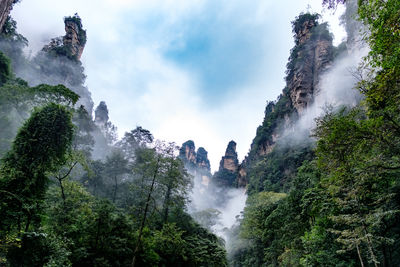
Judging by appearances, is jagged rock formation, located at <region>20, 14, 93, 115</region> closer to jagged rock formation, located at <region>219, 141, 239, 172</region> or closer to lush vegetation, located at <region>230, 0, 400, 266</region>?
lush vegetation, located at <region>230, 0, 400, 266</region>

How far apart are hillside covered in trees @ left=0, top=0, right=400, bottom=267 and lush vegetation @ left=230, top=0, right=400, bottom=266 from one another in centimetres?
4

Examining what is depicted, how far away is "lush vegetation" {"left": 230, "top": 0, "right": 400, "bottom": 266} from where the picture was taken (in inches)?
197

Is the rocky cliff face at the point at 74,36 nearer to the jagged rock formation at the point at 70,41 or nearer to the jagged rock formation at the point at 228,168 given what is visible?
the jagged rock formation at the point at 70,41

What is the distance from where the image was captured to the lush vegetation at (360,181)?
5.00 m

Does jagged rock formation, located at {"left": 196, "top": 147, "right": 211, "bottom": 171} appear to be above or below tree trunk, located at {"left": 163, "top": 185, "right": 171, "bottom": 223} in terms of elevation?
above

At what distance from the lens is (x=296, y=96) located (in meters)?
45.2

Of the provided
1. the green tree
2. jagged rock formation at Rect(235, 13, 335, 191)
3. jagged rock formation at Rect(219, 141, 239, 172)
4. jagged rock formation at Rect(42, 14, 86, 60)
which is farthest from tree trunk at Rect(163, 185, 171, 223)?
jagged rock formation at Rect(219, 141, 239, 172)

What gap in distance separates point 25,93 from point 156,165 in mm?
14904

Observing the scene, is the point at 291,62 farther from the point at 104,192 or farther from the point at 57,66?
the point at 57,66

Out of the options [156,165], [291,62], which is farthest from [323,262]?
[291,62]

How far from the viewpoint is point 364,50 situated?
Result: 3053 cm

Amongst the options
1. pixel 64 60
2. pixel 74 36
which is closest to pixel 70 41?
pixel 74 36

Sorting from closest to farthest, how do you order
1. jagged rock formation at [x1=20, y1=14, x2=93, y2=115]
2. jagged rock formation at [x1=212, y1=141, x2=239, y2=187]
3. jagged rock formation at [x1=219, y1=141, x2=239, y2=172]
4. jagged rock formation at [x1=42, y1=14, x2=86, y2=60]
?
jagged rock formation at [x1=20, y1=14, x2=93, y2=115], jagged rock formation at [x1=42, y1=14, x2=86, y2=60], jagged rock formation at [x1=212, y1=141, x2=239, y2=187], jagged rock formation at [x1=219, y1=141, x2=239, y2=172]

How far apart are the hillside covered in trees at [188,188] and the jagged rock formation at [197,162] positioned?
71208 mm
